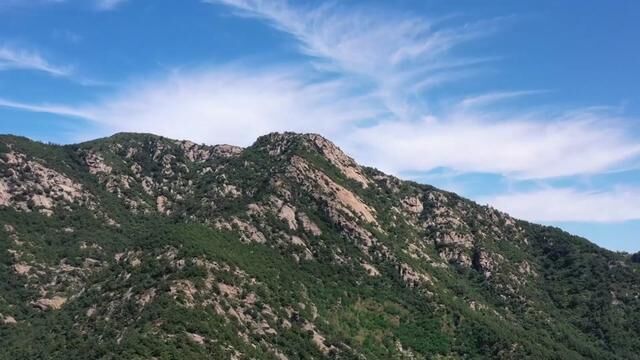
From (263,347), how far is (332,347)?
56.0 ft

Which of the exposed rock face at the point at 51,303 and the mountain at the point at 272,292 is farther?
the exposed rock face at the point at 51,303

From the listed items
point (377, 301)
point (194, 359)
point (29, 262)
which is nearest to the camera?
point (194, 359)

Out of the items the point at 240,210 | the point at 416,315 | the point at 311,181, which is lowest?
the point at 416,315

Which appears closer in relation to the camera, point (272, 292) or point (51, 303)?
point (272, 292)

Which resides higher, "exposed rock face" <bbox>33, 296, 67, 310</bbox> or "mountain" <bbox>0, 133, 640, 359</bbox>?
"mountain" <bbox>0, 133, 640, 359</bbox>

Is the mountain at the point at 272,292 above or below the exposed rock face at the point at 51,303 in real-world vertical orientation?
above

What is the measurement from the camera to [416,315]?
164m

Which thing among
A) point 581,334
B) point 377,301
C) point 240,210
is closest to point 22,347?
point 240,210

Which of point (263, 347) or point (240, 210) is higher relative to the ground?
point (240, 210)

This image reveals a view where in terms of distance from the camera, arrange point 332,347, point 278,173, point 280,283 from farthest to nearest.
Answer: point 278,173
point 280,283
point 332,347

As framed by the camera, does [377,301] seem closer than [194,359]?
No

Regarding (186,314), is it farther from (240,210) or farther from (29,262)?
(29,262)

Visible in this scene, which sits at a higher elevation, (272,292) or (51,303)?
(272,292)

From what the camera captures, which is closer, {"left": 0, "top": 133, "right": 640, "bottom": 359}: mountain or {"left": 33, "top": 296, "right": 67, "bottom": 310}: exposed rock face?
{"left": 0, "top": 133, "right": 640, "bottom": 359}: mountain
